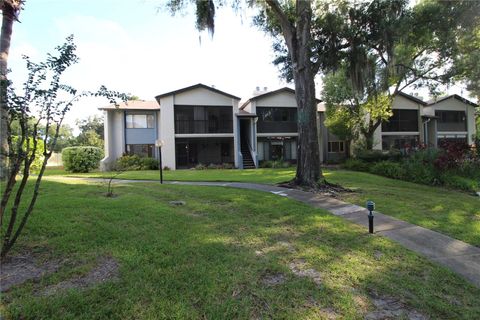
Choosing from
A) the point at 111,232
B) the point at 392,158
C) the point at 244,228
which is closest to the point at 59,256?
the point at 111,232

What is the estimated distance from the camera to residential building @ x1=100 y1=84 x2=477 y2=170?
998 inches

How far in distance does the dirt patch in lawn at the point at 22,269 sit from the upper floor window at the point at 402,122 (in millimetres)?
34153

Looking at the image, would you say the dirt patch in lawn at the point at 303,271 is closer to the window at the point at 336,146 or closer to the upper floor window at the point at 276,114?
the upper floor window at the point at 276,114

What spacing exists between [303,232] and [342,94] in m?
21.7

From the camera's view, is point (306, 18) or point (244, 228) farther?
point (306, 18)

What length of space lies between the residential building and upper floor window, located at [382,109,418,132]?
44cm

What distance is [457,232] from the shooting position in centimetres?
660

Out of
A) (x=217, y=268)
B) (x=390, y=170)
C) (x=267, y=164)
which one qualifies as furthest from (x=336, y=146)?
(x=217, y=268)

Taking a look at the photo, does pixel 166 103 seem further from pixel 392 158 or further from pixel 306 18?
pixel 392 158

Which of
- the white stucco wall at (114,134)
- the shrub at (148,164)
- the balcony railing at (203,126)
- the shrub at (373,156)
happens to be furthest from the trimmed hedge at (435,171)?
the white stucco wall at (114,134)

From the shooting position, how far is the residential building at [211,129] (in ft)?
83.1

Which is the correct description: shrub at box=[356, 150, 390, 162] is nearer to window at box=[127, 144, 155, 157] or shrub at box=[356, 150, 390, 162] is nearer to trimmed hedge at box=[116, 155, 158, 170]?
trimmed hedge at box=[116, 155, 158, 170]

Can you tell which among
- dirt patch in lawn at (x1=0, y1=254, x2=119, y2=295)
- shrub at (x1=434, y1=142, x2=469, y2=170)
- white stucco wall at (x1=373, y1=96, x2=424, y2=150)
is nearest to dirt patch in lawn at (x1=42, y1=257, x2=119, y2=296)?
dirt patch in lawn at (x1=0, y1=254, x2=119, y2=295)

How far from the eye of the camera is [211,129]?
2662 cm
